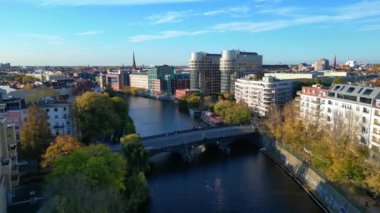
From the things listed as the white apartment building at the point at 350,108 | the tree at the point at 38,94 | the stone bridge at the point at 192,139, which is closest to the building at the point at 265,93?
the white apartment building at the point at 350,108

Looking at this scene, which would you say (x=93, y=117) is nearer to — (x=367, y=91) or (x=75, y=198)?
(x=75, y=198)

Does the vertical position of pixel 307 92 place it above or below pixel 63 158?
above

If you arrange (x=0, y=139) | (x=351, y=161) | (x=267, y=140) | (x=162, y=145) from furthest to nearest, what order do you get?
1. (x=267, y=140)
2. (x=162, y=145)
3. (x=351, y=161)
4. (x=0, y=139)

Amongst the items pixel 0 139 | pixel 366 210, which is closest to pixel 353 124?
pixel 366 210

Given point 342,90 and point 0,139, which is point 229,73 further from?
point 0,139

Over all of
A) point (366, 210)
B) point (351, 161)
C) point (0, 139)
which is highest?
point (0, 139)
